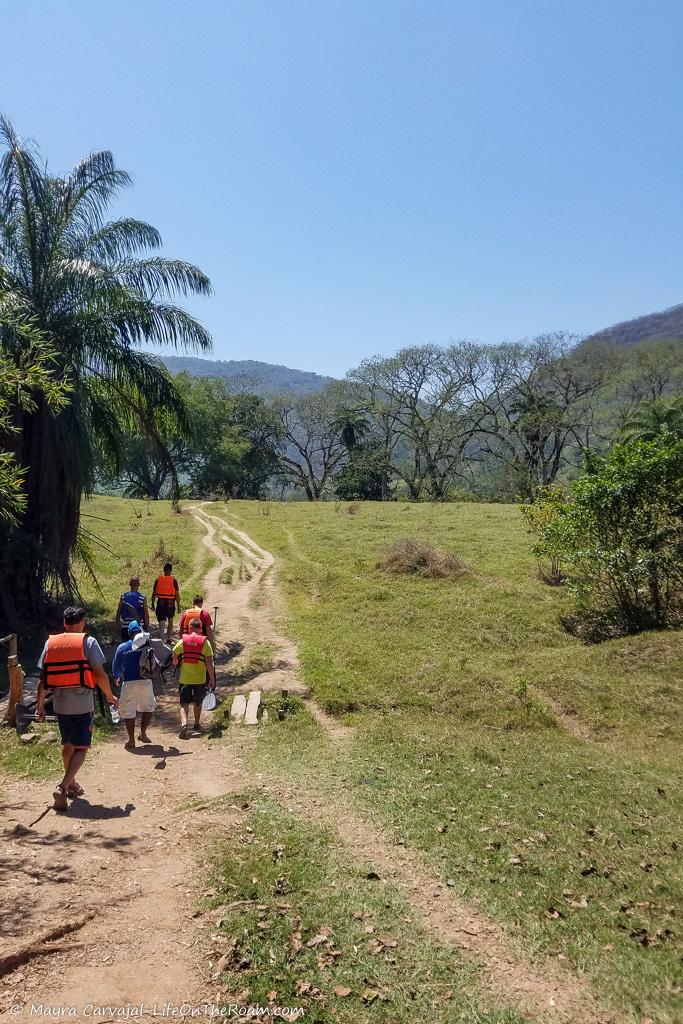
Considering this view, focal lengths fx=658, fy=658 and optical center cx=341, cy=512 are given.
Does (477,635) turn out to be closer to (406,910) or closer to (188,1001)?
(406,910)

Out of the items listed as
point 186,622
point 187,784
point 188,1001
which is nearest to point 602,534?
point 186,622

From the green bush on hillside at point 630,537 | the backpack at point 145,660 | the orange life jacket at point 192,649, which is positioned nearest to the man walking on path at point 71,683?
the backpack at point 145,660

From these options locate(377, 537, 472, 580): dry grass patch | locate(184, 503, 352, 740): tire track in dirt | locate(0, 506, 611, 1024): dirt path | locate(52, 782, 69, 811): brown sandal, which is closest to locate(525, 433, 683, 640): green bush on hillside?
locate(377, 537, 472, 580): dry grass patch

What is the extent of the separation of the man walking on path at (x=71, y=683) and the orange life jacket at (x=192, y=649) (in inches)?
106

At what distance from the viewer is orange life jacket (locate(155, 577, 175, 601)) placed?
15.0 metres

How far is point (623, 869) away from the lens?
622 cm

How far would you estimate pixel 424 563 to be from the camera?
20.9 meters

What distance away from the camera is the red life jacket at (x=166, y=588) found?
15031 millimetres

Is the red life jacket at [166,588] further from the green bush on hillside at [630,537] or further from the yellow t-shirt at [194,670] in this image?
the green bush on hillside at [630,537]

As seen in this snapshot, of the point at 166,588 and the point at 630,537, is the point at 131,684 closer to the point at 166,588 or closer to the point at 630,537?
the point at 166,588

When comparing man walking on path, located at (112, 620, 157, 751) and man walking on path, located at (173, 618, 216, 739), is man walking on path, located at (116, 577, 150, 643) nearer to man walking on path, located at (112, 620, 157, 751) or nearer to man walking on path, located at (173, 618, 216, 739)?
A: man walking on path, located at (173, 618, 216, 739)

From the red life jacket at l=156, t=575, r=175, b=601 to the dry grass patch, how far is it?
7.96 m

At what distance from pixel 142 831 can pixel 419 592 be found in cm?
1293

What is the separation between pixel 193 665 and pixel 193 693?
53cm
